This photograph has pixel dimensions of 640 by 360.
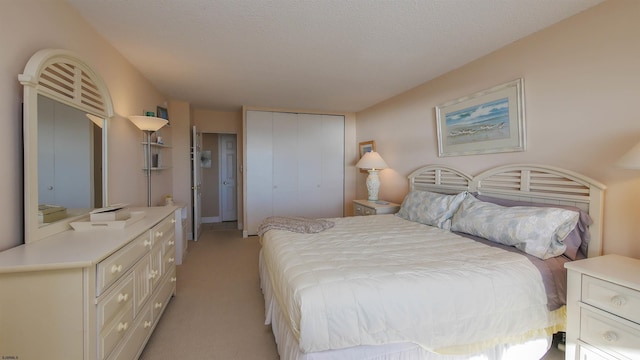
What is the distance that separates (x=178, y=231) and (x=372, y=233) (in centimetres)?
263

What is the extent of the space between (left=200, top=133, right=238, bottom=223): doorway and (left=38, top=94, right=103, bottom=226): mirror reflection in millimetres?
4497

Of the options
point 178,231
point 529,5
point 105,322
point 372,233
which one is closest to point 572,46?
point 529,5

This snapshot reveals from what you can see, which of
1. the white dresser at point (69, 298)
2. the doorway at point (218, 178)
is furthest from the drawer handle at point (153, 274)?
the doorway at point (218, 178)

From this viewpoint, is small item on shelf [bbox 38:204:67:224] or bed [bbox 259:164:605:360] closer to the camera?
bed [bbox 259:164:605:360]

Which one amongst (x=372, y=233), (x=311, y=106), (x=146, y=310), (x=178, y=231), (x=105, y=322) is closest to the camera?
(x=105, y=322)

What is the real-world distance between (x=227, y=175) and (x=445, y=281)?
605 centimetres

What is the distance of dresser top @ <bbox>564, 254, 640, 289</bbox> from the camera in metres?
1.37

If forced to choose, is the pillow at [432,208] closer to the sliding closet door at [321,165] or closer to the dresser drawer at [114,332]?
the sliding closet door at [321,165]

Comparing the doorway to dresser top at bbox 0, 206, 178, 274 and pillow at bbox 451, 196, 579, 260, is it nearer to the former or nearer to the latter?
dresser top at bbox 0, 206, 178, 274

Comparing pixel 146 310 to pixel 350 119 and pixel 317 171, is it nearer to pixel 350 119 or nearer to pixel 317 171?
pixel 317 171

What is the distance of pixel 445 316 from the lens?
1478mm

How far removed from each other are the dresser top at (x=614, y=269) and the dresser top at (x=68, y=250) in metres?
2.50

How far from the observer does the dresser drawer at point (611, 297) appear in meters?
1.33

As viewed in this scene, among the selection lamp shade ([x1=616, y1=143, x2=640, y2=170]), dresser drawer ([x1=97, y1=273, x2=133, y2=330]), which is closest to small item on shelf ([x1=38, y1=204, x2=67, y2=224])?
dresser drawer ([x1=97, y1=273, x2=133, y2=330])
